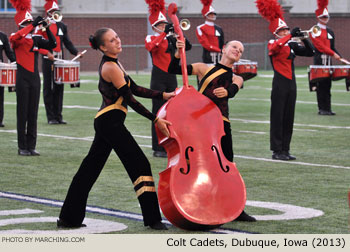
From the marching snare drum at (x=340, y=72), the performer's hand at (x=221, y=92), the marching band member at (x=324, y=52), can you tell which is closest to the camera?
the performer's hand at (x=221, y=92)

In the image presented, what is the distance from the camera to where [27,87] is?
1114cm

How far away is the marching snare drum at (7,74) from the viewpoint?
1319cm

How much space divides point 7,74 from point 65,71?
2.07 m

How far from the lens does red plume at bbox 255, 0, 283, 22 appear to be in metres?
11.1

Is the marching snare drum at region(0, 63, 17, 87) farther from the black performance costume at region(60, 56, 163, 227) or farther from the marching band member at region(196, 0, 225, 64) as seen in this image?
the black performance costume at region(60, 56, 163, 227)

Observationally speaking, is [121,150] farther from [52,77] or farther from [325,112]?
[325,112]

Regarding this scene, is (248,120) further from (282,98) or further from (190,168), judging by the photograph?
(190,168)

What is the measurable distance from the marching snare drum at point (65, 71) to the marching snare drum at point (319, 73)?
433 cm

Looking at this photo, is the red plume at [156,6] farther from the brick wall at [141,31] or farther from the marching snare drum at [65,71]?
the brick wall at [141,31]

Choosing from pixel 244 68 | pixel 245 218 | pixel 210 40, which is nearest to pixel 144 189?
pixel 245 218

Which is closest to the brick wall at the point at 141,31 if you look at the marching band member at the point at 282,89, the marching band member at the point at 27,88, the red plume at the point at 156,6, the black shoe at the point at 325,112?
the black shoe at the point at 325,112

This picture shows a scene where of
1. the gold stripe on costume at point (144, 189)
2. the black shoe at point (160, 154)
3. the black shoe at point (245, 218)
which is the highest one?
the gold stripe on costume at point (144, 189)

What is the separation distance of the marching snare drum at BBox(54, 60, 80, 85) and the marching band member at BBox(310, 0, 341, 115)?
4502 millimetres

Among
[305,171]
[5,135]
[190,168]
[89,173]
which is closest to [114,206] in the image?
[89,173]
